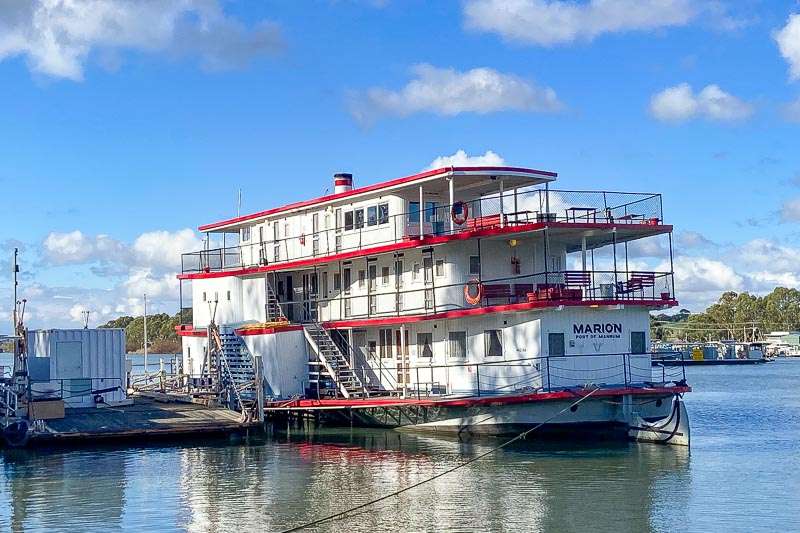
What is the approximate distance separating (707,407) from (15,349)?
33.9 meters

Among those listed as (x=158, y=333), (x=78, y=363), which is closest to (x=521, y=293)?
(x=78, y=363)

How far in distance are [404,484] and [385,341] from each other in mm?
11247

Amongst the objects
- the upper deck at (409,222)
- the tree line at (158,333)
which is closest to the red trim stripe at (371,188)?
the upper deck at (409,222)

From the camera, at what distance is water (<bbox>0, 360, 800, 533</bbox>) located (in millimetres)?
A: 21109

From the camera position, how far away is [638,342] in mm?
32312

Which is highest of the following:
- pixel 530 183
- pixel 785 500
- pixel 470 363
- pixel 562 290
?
pixel 530 183

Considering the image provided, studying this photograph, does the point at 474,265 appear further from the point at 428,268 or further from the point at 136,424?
the point at 136,424

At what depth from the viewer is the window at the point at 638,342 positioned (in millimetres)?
32219

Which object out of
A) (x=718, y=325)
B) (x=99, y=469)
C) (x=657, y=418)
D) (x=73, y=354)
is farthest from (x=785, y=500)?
(x=718, y=325)

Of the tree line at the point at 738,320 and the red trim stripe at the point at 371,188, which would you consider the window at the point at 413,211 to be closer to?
the red trim stripe at the point at 371,188

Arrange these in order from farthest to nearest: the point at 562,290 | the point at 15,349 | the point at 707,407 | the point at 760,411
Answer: the point at 707,407 → the point at 760,411 → the point at 15,349 → the point at 562,290

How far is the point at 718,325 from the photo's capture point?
183625 mm

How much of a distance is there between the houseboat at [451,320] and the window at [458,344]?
0.05m

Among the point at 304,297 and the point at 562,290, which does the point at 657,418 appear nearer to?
the point at 562,290
